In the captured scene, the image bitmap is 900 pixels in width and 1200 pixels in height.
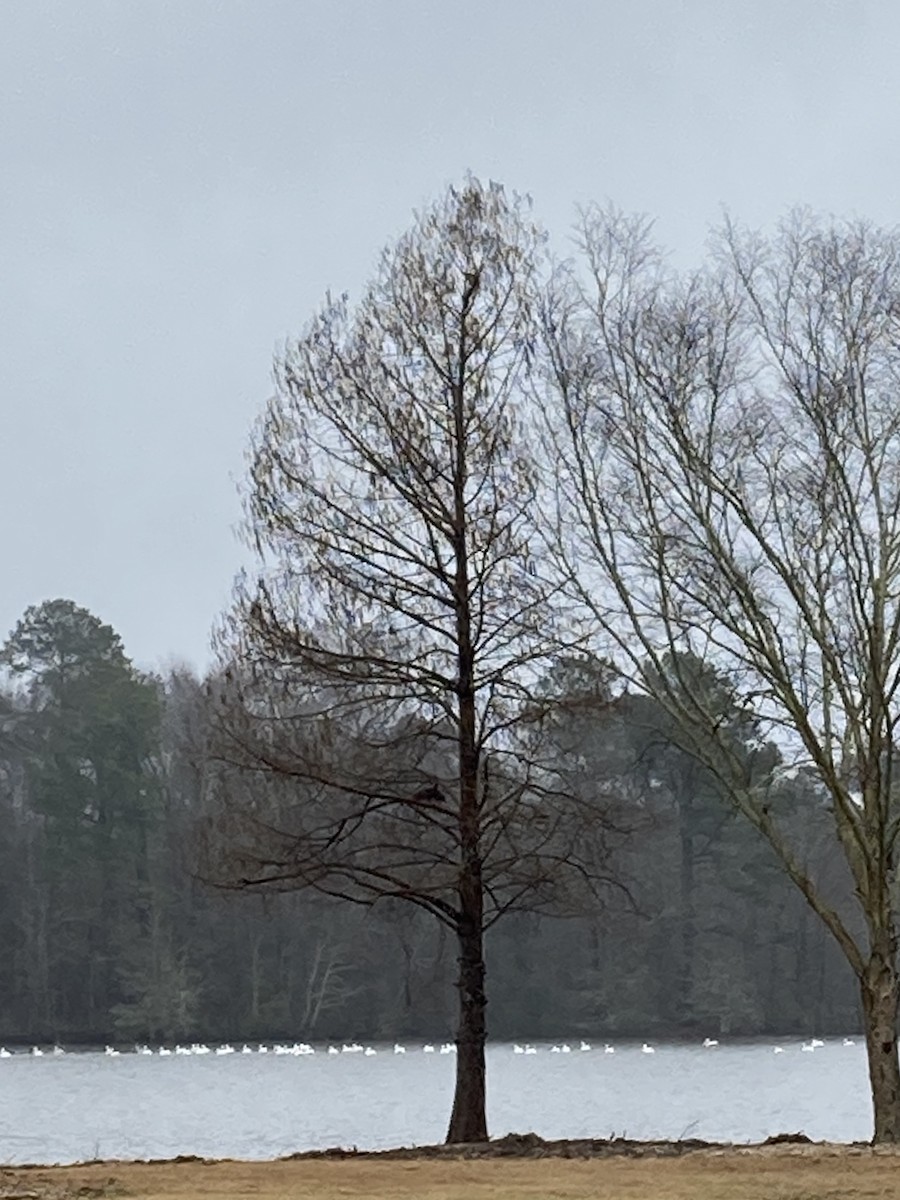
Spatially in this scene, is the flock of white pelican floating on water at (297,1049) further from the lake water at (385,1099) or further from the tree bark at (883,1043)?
the tree bark at (883,1043)

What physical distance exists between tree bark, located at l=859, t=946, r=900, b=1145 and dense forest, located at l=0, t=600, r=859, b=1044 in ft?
124

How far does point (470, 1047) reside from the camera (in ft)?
66.0

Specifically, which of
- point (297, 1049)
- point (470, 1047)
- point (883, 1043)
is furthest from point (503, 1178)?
point (297, 1049)

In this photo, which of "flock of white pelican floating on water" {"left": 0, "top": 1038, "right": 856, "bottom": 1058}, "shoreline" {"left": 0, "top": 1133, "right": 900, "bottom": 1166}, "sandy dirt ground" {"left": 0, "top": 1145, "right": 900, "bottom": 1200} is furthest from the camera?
"flock of white pelican floating on water" {"left": 0, "top": 1038, "right": 856, "bottom": 1058}

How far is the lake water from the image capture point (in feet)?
97.5

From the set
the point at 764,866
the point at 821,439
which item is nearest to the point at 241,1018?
the point at 764,866

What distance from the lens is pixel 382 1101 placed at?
1471 inches

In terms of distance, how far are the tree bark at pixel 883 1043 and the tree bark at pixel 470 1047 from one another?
3.87m

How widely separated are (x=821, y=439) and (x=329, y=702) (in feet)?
20.7

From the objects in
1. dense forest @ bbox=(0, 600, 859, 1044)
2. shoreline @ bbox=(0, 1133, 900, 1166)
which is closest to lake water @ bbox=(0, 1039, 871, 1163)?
shoreline @ bbox=(0, 1133, 900, 1166)

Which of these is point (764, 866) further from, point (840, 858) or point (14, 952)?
point (14, 952)

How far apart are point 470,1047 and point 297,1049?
37083 mm

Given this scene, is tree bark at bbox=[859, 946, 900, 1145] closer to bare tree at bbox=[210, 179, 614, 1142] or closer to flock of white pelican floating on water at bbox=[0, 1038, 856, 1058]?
bare tree at bbox=[210, 179, 614, 1142]

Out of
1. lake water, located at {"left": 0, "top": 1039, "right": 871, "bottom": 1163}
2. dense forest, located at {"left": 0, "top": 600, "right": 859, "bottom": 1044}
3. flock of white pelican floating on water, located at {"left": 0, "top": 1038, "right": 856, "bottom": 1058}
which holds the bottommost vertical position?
lake water, located at {"left": 0, "top": 1039, "right": 871, "bottom": 1163}
